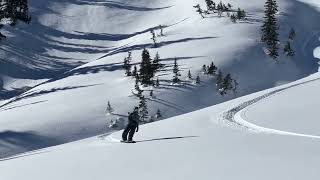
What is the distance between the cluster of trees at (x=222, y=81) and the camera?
56.7 metres

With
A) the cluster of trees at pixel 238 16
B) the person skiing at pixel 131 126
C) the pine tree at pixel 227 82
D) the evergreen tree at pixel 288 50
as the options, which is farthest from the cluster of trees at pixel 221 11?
the person skiing at pixel 131 126

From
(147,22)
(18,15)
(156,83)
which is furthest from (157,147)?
(147,22)

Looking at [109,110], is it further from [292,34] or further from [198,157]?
[198,157]

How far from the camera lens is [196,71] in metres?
61.6

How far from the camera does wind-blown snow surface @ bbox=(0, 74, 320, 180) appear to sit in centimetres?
1547

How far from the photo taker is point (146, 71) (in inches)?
2295

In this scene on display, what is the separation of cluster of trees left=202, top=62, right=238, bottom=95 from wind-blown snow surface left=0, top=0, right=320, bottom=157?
0.67 metres

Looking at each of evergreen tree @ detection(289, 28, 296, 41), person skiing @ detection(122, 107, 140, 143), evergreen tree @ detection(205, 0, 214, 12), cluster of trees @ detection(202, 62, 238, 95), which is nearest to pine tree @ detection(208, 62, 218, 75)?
cluster of trees @ detection(202, 62, 238, 95)

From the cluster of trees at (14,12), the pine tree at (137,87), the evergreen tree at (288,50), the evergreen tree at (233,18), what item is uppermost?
the cluster of trees at (14,12)

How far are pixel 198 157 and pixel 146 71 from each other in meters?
40.2

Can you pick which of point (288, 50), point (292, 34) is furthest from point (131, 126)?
point (292, 34)

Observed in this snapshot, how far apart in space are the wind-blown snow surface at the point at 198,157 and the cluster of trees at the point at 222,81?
27404mm

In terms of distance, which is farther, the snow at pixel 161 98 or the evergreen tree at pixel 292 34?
the evergreen tree at pixel 292 34

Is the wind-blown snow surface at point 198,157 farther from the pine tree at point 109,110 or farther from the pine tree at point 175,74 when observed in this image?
the pine tree at point 175,74
